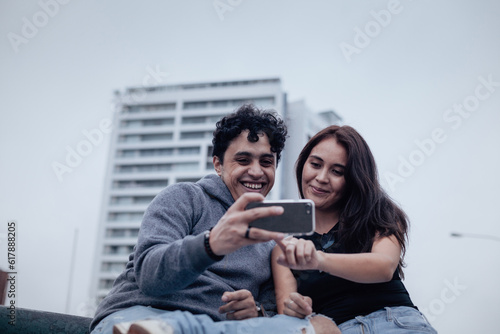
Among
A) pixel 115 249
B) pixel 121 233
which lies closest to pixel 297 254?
pixel 121 233

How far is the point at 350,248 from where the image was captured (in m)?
2.99

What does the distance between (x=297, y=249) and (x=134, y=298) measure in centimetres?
103

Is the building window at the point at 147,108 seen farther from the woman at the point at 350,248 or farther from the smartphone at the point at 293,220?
the smartphone at the point at 293,220

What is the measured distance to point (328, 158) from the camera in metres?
3.17

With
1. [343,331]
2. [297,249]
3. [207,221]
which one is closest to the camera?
[297,249]

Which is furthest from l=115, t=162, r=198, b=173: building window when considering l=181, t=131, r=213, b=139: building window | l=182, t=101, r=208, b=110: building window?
l=182, t=101, r=208, b=110: building window

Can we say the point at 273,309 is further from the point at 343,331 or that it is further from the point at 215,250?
the point at 215,250

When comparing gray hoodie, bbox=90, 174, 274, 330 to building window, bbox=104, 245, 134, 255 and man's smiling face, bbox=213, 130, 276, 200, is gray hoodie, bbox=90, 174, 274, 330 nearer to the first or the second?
man's smiling face, bbox=213, 130, 276, 200

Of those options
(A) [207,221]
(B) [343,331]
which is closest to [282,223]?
(A) [207,221]

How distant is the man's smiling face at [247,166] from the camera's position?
307 cm

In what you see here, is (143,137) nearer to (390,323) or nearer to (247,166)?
(247,166)

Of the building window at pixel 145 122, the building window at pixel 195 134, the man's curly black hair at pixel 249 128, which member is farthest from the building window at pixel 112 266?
the man's curly black hair at pixel 249 128

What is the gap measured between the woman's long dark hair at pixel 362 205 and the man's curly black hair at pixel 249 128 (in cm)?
38

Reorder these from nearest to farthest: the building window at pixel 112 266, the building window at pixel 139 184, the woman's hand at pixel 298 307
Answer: the woman's hand at pixel 298 307, the building window at pixel 112 266, the building window at pixel 139 184
